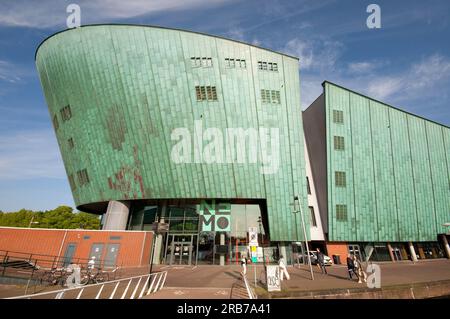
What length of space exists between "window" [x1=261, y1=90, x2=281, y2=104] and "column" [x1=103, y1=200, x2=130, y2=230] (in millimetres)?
22126

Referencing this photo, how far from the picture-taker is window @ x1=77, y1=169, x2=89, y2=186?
31.4 metres

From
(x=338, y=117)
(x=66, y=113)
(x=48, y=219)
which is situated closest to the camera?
(x=338, y=117)

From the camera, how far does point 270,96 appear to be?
94.5ft

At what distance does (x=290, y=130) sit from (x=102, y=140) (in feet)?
77.1

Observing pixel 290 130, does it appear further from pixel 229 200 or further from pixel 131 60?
pixel 131 60

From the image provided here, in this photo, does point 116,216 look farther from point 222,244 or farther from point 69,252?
point 222,244

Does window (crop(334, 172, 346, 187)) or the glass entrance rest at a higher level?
window (crop(334, 172, 346, 187))

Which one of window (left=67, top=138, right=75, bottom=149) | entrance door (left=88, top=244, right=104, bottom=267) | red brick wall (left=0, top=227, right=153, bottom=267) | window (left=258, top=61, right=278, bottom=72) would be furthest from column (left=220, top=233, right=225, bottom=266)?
window (left=67, top=138, right=75, bottom=149)

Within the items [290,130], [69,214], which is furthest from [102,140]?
[69,214]

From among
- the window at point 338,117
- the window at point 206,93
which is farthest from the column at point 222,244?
the window at point 338,117

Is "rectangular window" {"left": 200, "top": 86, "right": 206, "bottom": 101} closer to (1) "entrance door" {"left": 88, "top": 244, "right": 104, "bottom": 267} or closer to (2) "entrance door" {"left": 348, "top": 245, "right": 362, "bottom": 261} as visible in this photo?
(1) "entrance door" {"left": 88, "top": 244, "right": 104, "bottom": 267}

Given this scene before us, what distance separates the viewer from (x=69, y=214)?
6444 cm

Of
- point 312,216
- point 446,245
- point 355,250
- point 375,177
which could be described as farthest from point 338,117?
point 446,245

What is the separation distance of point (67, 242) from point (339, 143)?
34.3 metres
